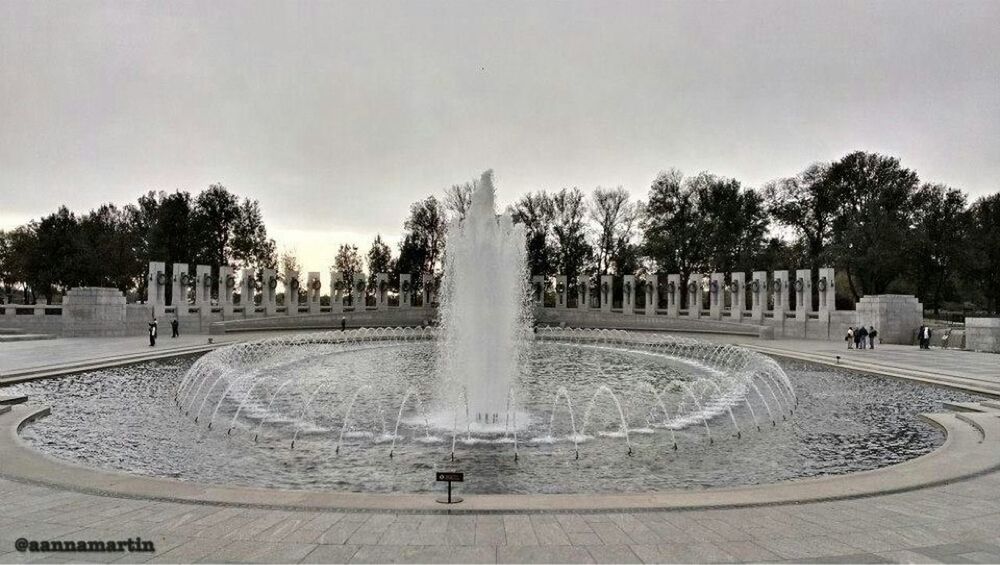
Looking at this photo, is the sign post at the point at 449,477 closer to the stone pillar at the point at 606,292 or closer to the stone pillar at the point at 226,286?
the stone pillar at the point at 226,286

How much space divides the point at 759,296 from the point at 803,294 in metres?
3.92

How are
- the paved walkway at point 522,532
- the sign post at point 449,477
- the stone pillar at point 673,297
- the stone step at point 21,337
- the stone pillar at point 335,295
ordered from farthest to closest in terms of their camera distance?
the stone pillar at point 335,295 → the stone pillar at point 673,297 → the stone step at point 21,337 → the sign post at point 449,477 → the paved walkway at point 522,532

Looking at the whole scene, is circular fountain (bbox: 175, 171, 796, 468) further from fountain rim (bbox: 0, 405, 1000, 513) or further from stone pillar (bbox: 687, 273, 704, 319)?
stone pillar (bbox: 687, 273, 704, 319)

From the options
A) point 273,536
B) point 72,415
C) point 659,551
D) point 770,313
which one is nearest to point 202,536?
point 273,536

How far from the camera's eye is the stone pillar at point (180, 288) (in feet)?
141

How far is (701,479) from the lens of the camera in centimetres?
898

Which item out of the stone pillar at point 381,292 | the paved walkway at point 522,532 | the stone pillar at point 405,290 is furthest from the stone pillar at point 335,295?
the paved walkway at point 522,532

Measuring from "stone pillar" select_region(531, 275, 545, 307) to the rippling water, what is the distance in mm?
47099

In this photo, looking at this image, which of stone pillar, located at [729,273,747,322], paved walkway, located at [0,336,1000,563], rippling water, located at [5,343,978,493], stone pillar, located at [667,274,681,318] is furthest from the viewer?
stone pillar, located at [667,274,681,318]

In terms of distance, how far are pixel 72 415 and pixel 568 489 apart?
37.4 feet

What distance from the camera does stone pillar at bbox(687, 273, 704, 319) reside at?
53.2 meters

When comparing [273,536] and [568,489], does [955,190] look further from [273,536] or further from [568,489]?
[273,536]

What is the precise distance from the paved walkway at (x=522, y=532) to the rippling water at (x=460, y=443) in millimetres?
1762

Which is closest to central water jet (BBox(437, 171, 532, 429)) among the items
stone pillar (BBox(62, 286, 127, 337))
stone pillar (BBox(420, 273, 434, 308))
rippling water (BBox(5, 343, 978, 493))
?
rippling water (BBox(5, 343, 978, 493))
